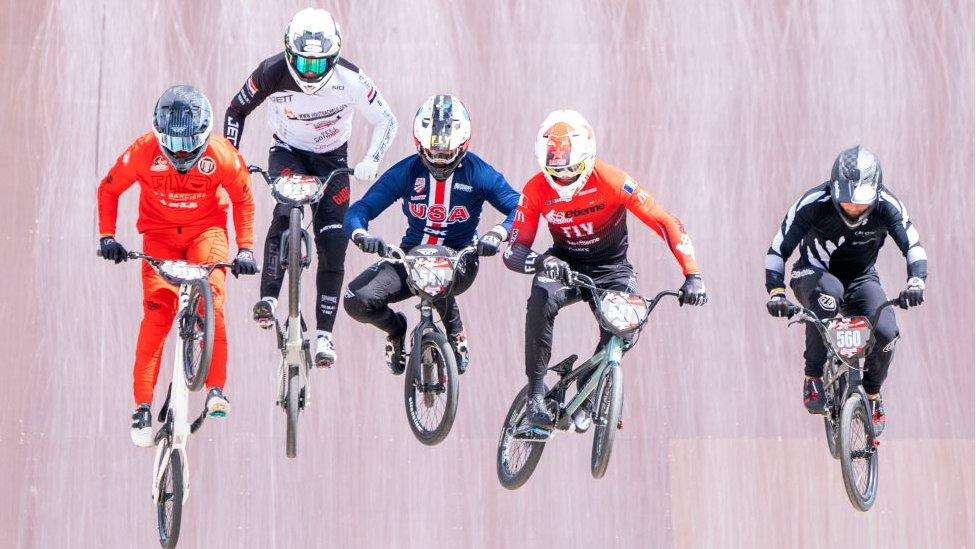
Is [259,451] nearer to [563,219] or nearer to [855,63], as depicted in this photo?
[563,219]

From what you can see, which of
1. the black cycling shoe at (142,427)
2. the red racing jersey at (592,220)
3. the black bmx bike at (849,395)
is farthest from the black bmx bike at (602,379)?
the black cycling shoe at (142,427)

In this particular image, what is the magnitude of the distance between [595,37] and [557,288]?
3.28 metres

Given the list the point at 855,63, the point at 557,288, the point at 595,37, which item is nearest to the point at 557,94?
the point at 595,37

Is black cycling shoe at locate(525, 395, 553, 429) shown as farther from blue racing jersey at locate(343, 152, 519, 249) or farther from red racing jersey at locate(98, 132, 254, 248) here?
red racing jersey at locate(98, 132, 254, 248)

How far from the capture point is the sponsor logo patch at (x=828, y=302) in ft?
27.0

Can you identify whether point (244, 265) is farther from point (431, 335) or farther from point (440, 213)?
point (440, 213)

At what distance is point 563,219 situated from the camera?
8180 mm

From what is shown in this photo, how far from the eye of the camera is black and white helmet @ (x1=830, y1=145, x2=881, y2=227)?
318 inches

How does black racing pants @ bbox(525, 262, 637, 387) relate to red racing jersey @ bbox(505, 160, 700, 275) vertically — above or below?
below

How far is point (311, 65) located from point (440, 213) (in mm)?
1062

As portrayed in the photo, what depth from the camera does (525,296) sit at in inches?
413

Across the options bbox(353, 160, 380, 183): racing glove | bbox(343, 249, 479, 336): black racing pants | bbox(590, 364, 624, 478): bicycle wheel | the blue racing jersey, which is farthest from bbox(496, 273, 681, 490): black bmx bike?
bbox(353, 160, 380, 183): racing glove

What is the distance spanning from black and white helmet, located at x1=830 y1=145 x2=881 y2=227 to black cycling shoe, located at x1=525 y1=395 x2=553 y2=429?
1912mm

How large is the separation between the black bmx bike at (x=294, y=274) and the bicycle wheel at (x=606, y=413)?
158 cm
